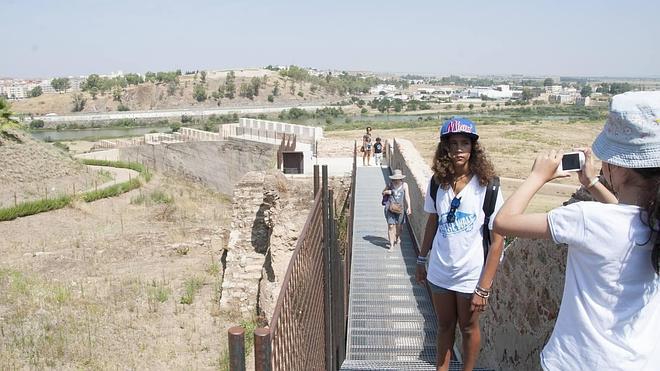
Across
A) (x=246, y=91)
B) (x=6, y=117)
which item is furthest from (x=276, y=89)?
(x=6, y=117)

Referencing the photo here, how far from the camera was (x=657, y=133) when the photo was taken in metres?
1.88

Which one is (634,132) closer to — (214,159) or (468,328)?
(468,328)

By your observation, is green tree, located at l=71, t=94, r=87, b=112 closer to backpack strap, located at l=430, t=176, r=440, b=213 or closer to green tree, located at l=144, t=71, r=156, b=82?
green tree, located at l=144, t=71, r=156, b=82

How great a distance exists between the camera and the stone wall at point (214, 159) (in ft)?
77.2

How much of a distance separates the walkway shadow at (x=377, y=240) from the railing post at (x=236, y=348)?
22.5ft

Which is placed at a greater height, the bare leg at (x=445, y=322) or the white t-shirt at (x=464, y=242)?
the white t-shirt at (x=464, y=242)

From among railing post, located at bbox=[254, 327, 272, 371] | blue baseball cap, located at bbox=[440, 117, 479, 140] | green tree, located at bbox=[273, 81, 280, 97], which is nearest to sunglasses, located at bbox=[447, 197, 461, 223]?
blue baseball cap, located at bbox=[440, 117, 479, 140]

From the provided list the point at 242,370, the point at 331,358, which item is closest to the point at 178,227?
A: the point at 331,358

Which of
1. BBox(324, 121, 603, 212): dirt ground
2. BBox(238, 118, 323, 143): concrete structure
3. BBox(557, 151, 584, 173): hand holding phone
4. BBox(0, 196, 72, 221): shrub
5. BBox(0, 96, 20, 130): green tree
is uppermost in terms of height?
BBox(557, 151, 584, 173): hand holding phone

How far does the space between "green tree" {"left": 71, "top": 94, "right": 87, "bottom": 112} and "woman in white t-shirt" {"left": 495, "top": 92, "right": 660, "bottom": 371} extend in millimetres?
114734

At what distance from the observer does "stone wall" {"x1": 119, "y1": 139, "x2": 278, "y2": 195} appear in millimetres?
23516

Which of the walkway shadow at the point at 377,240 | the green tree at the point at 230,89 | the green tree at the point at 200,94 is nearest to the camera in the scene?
the walkway shadow at the point at 377,240

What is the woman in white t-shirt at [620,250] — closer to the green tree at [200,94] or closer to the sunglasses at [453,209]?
the sunglasses at [453,209]

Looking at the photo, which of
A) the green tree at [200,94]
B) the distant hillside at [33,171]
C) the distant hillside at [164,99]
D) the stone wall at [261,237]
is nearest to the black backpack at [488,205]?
the stone wall at [261,237]
